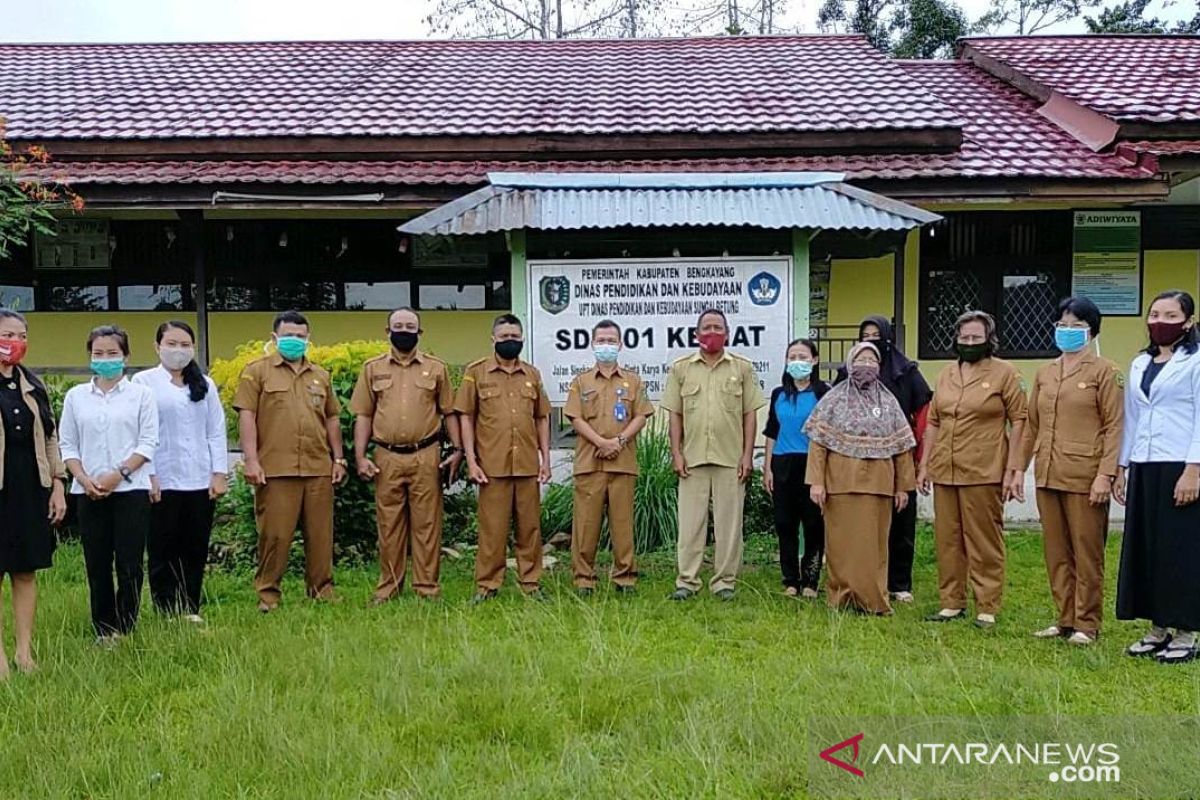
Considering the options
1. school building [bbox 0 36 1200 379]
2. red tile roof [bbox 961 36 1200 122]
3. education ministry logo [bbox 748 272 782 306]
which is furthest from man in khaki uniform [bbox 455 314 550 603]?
red tile roof [bbox 961 36 1200 122]

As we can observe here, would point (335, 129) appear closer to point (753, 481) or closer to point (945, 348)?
point (753, 481)

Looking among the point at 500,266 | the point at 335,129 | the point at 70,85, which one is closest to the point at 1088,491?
the point at 500,266

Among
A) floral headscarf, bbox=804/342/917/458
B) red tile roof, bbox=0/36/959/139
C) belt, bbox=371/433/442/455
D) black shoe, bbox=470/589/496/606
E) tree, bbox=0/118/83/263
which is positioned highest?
red tile roof, bbox=0/36/959/139

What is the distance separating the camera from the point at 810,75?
12.2m

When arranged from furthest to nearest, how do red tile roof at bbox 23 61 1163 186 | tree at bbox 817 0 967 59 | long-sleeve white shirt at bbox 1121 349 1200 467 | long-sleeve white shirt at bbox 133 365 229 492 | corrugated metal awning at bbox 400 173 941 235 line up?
tree at bbox 817 0 967 59 → red tile roof at bbox 23 61 1163 186 → corrugated metal awning at bbox 400 173 941 235 → long-sleeve white shirt at bbox 133 365 229 492 → long-sleeve white shirt at bbox 1121 349 1200 467

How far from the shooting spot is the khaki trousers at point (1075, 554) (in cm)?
482

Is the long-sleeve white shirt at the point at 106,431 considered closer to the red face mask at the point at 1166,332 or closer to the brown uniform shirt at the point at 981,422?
the brown uniform shirt at the point at 981,422

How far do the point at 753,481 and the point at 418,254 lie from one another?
4.90 m

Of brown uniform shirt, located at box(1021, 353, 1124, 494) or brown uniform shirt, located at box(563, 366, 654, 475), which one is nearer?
brown uniform shirt, located at box(1021, 353, 1124, 494)

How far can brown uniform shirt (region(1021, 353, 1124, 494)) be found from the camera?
475 cm

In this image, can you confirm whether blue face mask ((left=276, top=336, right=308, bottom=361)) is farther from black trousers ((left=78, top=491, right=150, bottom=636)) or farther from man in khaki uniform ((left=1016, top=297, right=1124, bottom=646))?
man in khaki uniform ((left=1016, top=297, right=1124, bottom=646))

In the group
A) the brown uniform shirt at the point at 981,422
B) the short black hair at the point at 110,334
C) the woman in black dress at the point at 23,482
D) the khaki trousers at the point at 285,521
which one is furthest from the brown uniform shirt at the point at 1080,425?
the woman in black dress at the point at 23,482

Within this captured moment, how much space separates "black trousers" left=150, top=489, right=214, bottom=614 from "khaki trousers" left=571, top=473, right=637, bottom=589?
2.18 m

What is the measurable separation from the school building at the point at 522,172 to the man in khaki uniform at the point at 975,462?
3.43 m
